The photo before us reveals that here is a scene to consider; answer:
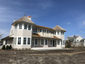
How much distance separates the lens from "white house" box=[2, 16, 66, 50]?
2384cm

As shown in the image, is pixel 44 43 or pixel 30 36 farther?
pixel 44 43

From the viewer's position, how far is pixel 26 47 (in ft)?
79.2

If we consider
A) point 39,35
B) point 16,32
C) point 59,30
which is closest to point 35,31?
point 39,35

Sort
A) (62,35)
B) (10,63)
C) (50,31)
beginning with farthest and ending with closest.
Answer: (62,35) → (50,31) → (10,63)

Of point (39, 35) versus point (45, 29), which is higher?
point (45, 29)

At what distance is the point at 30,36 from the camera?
25281 millimetres

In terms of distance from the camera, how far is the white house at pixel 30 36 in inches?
939

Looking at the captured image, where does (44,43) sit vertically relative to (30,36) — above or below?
below

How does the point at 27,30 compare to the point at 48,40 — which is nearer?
the point at 27,30

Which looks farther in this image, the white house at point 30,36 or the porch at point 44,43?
the porch at point 44,43

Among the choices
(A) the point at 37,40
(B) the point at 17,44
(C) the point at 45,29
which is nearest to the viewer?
(B) the point at 17,44

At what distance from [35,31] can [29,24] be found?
496cm

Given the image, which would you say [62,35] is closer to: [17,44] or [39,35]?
[39,35]

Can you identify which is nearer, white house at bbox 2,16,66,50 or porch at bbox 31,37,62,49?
white house at bbox 2,16,66,50
